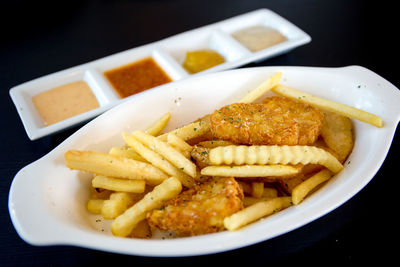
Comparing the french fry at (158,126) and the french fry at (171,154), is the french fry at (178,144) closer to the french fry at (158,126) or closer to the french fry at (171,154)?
the french fry at (171,154)

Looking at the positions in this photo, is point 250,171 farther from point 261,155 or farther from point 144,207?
point 144,207

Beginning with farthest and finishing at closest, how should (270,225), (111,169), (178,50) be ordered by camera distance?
(178,50), (111,169), (270,225)

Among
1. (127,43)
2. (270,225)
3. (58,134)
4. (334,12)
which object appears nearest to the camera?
(270,225)

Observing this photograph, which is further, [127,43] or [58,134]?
[127,43]

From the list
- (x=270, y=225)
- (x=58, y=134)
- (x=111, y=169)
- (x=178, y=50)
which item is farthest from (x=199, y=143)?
(x=178, y=50)

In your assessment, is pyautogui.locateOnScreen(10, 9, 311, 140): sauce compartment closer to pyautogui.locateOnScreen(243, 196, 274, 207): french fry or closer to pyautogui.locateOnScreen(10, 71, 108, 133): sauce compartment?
pyautogui.locateOnScreen(10, 71, 108, 133): sauce compartment

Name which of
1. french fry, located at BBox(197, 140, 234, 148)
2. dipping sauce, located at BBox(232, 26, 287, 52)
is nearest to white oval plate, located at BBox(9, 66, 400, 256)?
french fry, located at BBox(197, 140, 234, 148)

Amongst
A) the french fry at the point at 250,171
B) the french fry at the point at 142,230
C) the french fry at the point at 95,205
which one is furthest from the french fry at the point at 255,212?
the french fry at the point at 95,205

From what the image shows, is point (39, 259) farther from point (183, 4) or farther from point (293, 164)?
point (183, 4)
